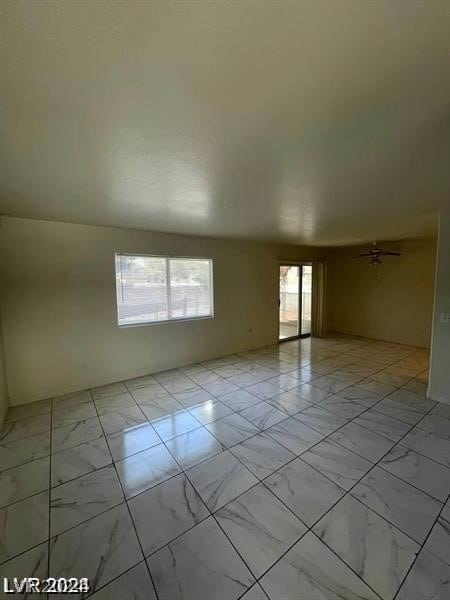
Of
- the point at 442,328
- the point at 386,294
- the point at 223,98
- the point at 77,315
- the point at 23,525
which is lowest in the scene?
the point at 23,525

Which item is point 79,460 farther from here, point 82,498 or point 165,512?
point 165,512

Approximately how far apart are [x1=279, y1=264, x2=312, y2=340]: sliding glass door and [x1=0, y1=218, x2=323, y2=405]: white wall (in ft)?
7.21

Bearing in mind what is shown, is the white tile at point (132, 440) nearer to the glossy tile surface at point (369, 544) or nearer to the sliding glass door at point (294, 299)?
the glossy tile surface at point (369, 544)

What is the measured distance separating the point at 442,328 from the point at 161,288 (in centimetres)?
398

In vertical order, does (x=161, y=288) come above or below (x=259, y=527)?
above

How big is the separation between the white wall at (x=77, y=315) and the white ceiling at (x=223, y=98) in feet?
3.66

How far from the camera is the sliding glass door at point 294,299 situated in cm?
635

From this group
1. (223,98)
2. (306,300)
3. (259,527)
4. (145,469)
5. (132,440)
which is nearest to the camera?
(223,98)

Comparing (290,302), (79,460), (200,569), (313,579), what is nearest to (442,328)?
(313,579)

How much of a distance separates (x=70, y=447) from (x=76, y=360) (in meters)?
1.43

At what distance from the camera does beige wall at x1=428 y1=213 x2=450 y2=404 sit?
9.76 ft

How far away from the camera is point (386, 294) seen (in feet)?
19.6

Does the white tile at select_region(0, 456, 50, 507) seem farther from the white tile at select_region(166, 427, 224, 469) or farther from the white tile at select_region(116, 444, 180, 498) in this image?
the white tile at select_region(166, 427, 224, 469)

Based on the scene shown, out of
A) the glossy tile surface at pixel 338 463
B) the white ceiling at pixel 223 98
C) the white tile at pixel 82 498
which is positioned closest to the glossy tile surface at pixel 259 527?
the glossy tile surface at pixel 338 463
